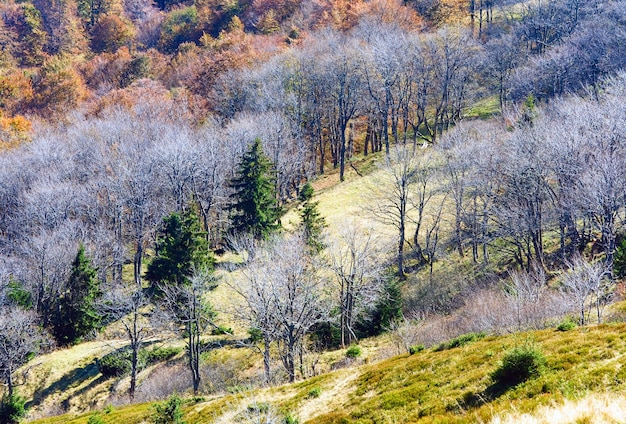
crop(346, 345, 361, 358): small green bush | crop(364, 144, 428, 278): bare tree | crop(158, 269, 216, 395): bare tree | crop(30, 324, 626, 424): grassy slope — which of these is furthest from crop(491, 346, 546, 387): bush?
crop(364, 144, 428, 278): bare tree

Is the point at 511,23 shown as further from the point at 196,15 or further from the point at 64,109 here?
the point at 64,109

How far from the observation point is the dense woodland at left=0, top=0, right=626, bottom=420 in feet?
96.0

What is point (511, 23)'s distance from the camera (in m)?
77.6

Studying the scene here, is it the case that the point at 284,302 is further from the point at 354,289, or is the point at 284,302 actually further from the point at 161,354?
the point at 161,354

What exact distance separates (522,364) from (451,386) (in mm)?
2700

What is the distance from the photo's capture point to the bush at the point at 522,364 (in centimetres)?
1252

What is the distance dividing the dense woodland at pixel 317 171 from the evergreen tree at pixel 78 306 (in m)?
0.22

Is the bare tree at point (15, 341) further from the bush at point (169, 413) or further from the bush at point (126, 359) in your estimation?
the bush at point (169, 413)

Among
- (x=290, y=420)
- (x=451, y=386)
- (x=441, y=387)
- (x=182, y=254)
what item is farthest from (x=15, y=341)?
(x=451, y=386)

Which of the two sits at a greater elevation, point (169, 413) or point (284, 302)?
point (284, 302)

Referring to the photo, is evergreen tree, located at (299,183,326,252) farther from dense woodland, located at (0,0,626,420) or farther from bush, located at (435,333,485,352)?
bush, located at (435,333,485,352)

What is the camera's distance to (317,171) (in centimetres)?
5881

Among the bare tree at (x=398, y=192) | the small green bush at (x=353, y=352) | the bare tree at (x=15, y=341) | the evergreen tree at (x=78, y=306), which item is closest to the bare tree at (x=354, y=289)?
the small green bush at (x=353, y=352)

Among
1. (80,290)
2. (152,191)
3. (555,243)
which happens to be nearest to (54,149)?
(152,191)
